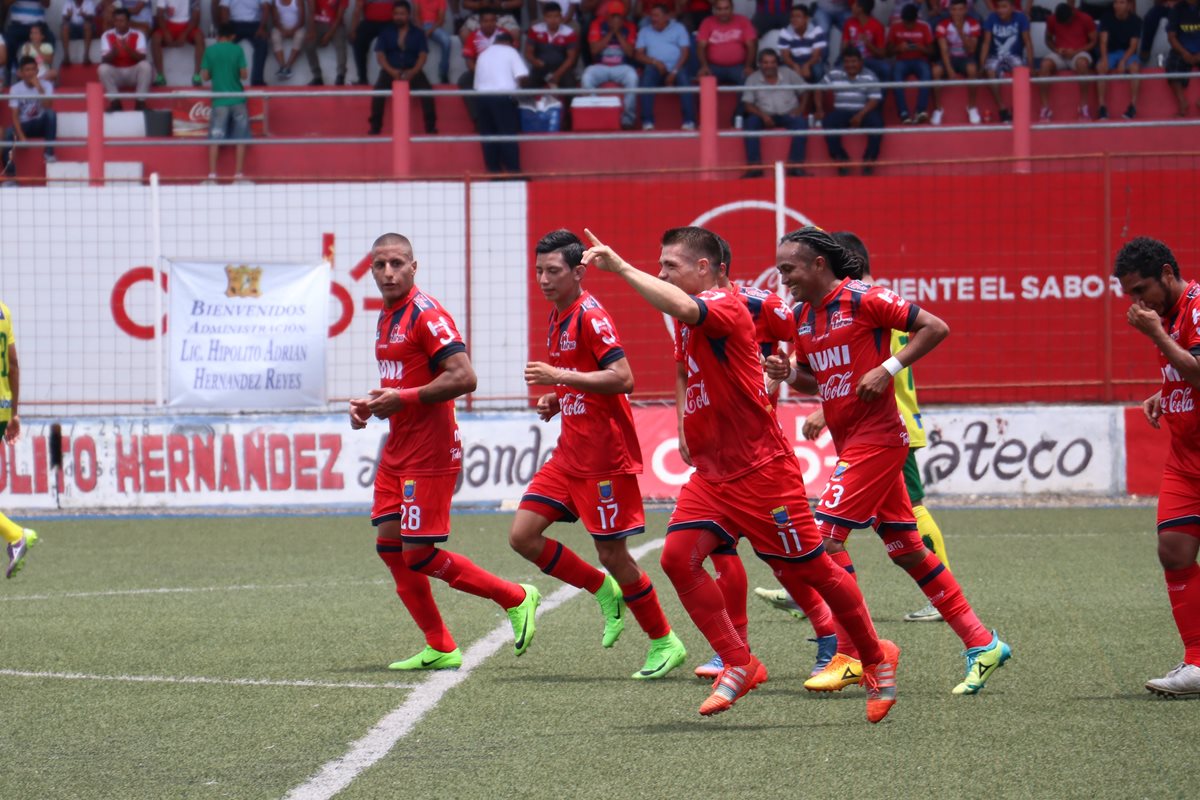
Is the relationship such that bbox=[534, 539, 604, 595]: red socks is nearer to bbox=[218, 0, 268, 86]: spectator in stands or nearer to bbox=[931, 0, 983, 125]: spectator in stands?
bbox=[931, 0, 983, 125]: spectator in stands

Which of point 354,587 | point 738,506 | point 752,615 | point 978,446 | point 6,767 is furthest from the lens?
point 978,446

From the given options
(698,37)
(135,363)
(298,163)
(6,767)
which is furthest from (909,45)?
(6,767)

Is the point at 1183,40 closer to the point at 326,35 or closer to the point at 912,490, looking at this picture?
the point at 326,35

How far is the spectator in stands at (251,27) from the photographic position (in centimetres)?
1994

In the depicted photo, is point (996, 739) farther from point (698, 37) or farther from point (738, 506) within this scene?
point (698, 37)

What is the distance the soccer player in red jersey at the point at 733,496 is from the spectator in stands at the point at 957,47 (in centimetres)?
1312

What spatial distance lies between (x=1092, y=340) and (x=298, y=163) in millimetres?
9357

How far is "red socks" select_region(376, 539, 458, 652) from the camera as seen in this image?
296 inches

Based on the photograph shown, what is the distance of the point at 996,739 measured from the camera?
5.76m

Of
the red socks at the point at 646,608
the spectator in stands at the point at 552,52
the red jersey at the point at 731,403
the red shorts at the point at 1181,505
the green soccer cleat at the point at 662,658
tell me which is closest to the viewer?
the red jersey at the point at 731,403

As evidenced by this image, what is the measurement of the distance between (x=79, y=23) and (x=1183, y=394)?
57.3ft

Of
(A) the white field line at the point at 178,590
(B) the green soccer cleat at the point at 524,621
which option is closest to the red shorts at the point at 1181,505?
(B) the green soccer cleat at the point at 524,621

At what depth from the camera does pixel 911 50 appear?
18.7 m

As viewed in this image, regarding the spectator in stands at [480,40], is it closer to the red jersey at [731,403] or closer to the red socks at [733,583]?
the red socks at [733,583]
